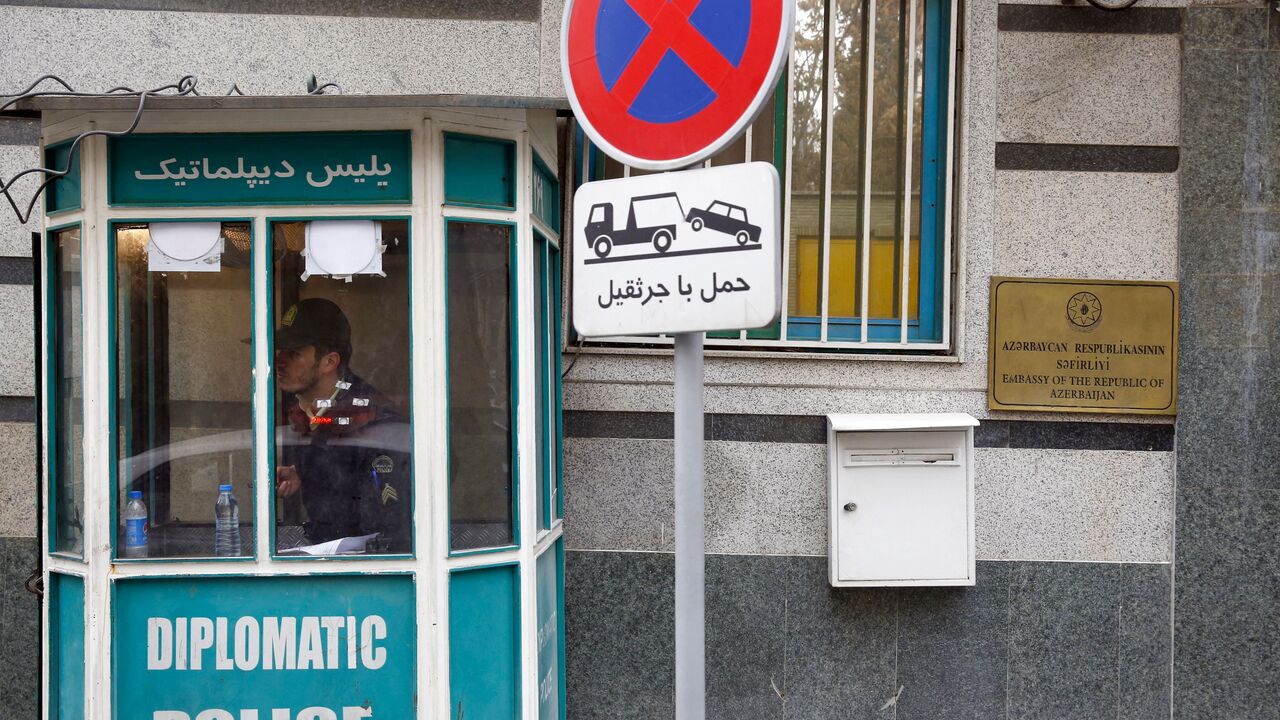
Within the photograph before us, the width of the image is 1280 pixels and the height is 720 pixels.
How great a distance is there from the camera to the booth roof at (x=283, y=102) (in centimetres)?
342

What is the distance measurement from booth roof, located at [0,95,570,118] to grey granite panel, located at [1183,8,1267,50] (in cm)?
347

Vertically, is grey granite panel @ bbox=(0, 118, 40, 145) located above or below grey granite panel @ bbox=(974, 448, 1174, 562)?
above

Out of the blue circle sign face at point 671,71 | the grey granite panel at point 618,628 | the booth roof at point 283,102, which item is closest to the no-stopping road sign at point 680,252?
the blue circle sign face at point 671,71

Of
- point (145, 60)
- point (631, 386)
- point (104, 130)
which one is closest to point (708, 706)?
point (631, 386)

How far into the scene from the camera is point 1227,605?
4.70 metres

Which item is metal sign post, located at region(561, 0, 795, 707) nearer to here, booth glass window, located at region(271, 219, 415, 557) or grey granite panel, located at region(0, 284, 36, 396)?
booth glass window, located at region(271, 219, 415, 557)

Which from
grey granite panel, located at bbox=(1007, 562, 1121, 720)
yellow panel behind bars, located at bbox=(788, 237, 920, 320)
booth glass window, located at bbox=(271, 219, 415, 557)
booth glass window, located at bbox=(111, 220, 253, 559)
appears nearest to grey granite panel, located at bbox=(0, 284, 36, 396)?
booth glass window, located at bbox=(111, 220, 253, 559)

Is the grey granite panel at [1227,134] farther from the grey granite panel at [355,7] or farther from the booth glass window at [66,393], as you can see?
the booth glass window at [66,393]

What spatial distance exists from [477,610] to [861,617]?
2051mm

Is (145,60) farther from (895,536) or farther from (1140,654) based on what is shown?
(1140,654)

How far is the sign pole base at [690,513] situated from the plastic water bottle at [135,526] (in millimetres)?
2688

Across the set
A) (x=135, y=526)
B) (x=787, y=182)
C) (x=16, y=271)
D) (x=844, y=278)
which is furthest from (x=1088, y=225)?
(x=16, y=271)

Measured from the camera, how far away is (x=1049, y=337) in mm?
4746

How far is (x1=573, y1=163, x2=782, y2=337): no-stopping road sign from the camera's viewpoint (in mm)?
2109
